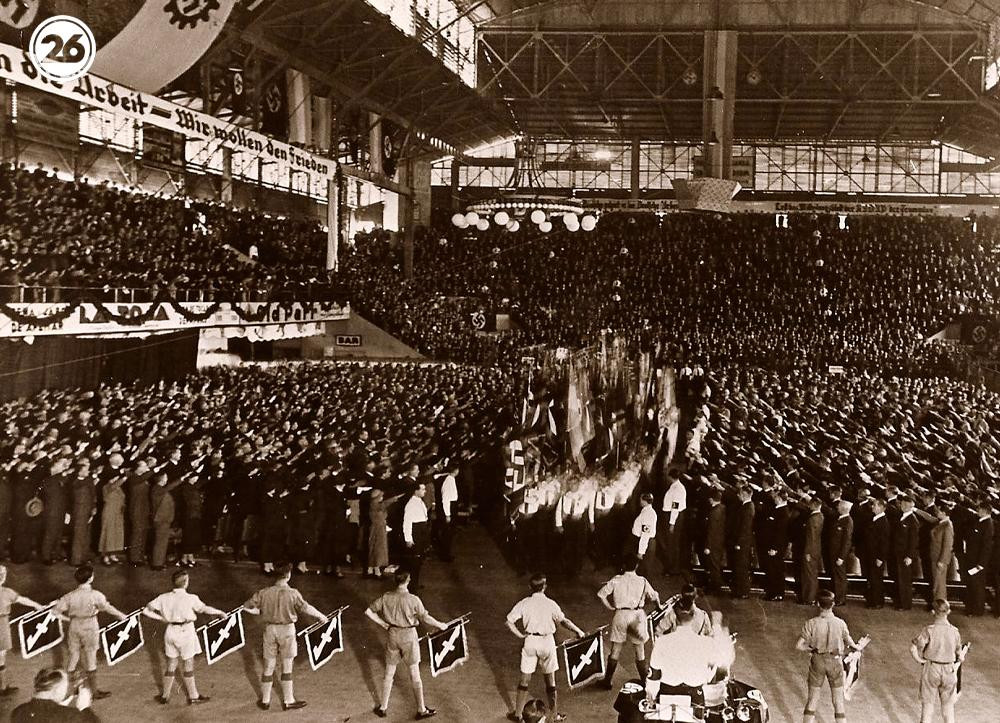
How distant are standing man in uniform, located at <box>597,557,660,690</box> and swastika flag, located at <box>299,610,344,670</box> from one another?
93.8 inches

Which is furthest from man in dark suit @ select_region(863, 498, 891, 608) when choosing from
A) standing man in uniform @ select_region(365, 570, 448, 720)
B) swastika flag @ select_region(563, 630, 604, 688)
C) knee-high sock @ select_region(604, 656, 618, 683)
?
standing man in uniform @ select_region(365, 570, 448, 720)

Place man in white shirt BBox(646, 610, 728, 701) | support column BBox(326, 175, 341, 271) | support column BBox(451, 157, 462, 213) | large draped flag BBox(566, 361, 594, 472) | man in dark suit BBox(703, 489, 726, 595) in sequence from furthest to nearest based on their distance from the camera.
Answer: support column BBox(451, 157, 462, 213) → support column BBox(326, 175, 341, 271) → large draped flag BBox(566, 361, 594, 472) → man in dark suit BBox(703, 489, 726, 595) → man in white shirt BBox(646, 610, 728, 701)

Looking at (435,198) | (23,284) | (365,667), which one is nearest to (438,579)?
(365,667)

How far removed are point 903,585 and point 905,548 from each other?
435 mm

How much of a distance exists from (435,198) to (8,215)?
28939 mm

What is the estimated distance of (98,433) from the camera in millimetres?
15922

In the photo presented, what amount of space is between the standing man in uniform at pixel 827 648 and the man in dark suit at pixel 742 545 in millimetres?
3588

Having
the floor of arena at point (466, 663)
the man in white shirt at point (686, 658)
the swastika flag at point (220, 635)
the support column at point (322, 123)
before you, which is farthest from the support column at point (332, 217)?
the man in white shirt at point (686, 658)

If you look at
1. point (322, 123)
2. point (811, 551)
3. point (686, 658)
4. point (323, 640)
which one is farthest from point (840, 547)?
point (322, 123)

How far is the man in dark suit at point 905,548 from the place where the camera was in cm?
1113

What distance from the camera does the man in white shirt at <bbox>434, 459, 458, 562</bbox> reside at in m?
12.8

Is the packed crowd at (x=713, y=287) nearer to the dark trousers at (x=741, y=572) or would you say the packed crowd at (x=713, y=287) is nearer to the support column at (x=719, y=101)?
the support column at (x=719, y=101)

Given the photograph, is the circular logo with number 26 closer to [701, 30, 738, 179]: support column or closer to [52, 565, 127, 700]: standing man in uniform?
[52, 565, 127, 700]: standing man in uniform

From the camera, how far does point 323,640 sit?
8.84 meters
